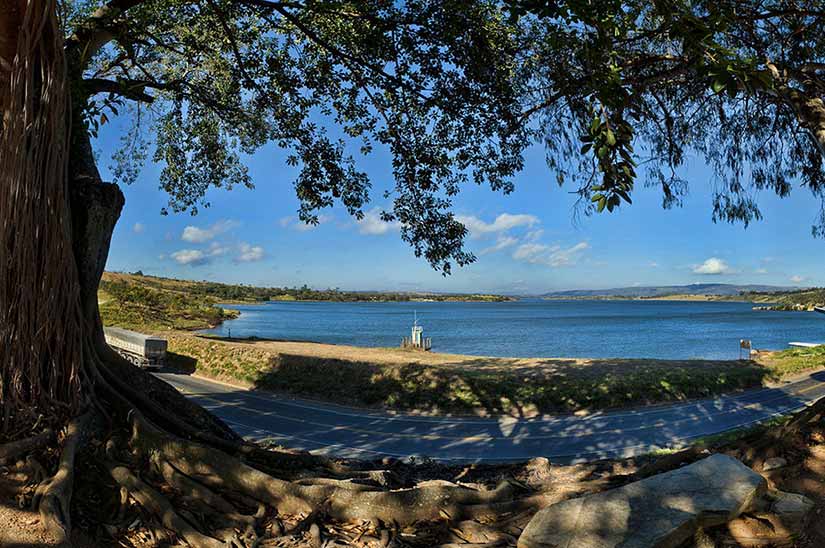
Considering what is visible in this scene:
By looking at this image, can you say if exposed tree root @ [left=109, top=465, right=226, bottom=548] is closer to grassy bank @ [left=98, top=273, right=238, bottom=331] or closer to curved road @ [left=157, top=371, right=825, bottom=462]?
curved road @ [left=157, top=371, right=825, bottom=462]

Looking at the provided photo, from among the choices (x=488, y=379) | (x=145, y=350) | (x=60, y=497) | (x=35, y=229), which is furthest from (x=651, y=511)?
(x=145, y=350)

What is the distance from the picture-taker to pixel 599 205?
3.28m

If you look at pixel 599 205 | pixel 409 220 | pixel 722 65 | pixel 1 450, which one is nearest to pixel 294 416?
pixel 409 220

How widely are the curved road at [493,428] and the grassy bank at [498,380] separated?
1.72 feet

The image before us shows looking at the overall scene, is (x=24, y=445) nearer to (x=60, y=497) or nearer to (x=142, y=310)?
(x=60, y=497)

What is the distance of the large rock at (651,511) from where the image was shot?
2625 mm

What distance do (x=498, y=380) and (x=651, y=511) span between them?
1151 cm

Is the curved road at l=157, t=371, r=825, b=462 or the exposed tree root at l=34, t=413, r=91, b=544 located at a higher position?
the exposed tree root at l=34, t=413, r=91, b=544

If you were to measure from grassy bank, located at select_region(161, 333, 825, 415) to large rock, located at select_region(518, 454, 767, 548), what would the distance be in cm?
1014

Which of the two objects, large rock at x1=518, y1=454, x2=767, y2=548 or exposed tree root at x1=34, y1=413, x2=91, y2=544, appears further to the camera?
exposed tree root at x1=34, y1=413, x2=91, y2=544

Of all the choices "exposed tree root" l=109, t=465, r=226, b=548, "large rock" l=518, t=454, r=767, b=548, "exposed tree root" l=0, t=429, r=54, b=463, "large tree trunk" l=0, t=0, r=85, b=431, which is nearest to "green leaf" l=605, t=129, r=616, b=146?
"large rock" l=518, t=454, r=767, b=548

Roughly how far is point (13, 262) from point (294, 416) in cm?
939

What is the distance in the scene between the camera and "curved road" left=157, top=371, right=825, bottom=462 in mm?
9438

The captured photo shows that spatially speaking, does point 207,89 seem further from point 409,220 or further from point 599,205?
point 599,205
